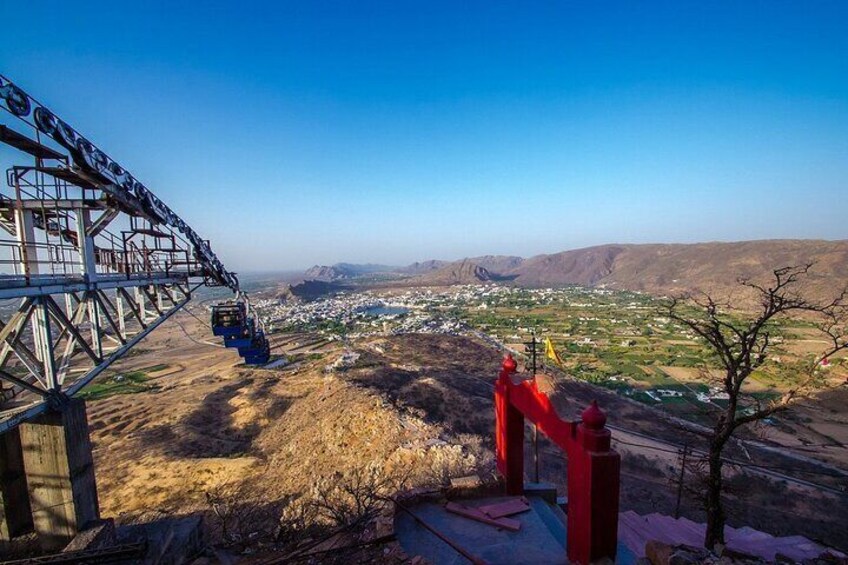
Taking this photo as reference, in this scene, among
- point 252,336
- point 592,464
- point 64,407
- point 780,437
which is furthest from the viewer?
point 780,437

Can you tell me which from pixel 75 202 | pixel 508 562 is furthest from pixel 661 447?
pixel 75 202

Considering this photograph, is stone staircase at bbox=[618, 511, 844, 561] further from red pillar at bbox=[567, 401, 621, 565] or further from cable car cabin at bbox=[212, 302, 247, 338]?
cable car cabin at bbox=[212, 302, 247, 338]

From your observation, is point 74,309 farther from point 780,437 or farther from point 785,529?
point 780,437

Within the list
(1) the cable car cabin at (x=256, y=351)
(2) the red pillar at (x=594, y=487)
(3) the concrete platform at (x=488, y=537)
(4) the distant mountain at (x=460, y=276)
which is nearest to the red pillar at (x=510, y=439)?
(3) the concrete platform at (x=488, y=537)

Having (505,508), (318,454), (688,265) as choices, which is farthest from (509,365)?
(688,265)

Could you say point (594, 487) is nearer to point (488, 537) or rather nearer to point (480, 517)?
point (488, 537)

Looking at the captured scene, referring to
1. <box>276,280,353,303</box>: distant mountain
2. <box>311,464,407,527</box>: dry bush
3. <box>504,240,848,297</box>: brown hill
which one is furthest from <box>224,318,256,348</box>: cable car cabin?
<box>276,280,353,303</box>: distant mountain

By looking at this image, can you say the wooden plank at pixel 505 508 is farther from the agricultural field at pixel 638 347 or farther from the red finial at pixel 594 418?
the agricultural field at pixel 638 347
